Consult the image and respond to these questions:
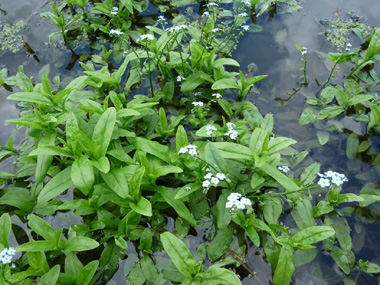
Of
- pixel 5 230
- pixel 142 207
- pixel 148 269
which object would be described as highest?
pixel 5 230

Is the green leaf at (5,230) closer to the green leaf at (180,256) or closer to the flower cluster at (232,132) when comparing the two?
the green leaf at (180,256)

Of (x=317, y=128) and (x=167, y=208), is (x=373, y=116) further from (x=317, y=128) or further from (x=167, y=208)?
(x=167, y=208)

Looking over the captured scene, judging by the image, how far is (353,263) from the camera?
3016mm

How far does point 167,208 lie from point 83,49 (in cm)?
324

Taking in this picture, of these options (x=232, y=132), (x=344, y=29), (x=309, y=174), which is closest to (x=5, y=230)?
(x=232, y=132)

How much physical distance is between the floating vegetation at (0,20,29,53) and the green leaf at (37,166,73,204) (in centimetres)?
318

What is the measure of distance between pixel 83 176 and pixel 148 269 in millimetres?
1087

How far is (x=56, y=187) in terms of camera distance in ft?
9.89

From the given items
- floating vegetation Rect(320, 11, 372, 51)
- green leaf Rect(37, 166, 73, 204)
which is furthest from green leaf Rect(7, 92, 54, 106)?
floating vegetation Rect(320, 11, 372, 51)

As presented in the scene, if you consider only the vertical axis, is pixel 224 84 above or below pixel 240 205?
above

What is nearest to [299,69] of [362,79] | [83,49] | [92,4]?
[362,79]

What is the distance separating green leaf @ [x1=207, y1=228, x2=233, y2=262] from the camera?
2994 mm

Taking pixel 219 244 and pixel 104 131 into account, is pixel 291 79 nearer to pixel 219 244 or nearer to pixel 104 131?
pixel 219 244

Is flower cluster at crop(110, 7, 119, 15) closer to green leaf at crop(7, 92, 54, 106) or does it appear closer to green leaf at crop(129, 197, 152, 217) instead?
green leaf at crop(7, 92, 54, 106)
